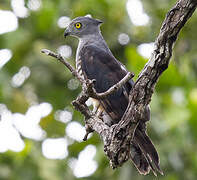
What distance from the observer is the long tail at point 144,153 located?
498 centimetres

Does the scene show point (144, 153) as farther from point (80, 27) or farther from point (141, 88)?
point (80, 27)

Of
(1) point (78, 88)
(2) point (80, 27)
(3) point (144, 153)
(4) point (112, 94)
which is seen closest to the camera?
(3) point (144, 153)

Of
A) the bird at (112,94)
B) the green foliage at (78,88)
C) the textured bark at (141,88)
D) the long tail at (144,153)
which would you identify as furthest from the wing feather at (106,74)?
the green foliage at (78,88)

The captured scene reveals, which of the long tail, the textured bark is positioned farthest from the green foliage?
the textured bark

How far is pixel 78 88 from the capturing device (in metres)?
Answer: 10.1

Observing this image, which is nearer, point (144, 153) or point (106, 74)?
point (144, 153)

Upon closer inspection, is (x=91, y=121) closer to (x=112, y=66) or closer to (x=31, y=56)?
(x=112, y=66)

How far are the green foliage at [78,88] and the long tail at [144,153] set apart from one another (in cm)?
285

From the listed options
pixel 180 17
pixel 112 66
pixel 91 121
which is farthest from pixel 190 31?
pixel 180 17

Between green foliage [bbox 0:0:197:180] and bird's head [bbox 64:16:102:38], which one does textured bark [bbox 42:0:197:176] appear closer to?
bird's head [bbox 64:16:102:38]

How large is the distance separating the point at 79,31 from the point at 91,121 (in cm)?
226

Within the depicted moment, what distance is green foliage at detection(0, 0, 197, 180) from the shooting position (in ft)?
27.6

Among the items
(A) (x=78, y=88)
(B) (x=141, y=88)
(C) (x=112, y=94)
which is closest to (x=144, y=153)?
(C) (x=112, y=94)

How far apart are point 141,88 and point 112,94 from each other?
4.08 ft
